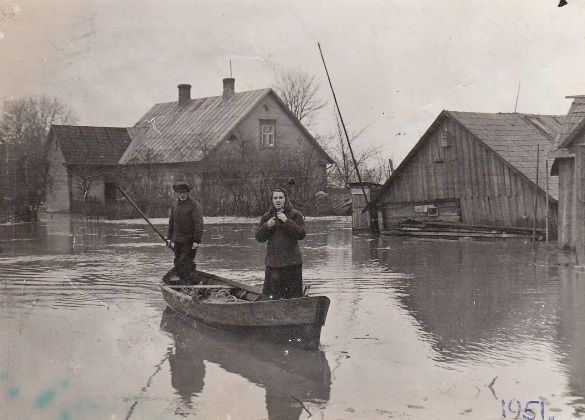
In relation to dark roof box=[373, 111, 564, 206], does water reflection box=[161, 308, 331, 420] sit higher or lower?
lower

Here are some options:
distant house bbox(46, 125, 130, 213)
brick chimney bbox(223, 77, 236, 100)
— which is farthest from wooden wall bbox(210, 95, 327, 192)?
distant house bbox(46, 125, 130, 213)

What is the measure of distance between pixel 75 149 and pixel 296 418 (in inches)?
1607

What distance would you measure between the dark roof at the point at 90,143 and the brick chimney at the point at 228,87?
720 cm

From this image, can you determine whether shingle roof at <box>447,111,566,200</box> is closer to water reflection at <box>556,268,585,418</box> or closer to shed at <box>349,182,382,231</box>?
shed at <box>349,182,382,231</box>

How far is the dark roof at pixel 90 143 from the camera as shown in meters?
44.7

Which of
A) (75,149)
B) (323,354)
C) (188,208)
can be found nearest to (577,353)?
(323,354)

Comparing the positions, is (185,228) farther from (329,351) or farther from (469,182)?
(469,182)

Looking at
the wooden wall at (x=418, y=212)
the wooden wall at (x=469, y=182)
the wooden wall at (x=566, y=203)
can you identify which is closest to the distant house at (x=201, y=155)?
the wooden wall at (x=418, y=212)

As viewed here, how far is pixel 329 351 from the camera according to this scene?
361 inches

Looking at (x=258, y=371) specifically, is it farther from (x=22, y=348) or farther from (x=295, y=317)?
(x=22, y=348)

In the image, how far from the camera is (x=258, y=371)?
8.33 meters

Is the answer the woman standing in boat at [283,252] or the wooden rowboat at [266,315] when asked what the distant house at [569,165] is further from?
the woman standing in boat at [283,252]

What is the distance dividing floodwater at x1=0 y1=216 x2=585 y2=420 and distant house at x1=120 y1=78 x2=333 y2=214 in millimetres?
20687

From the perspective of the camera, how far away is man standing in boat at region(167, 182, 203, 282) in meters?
12.4
